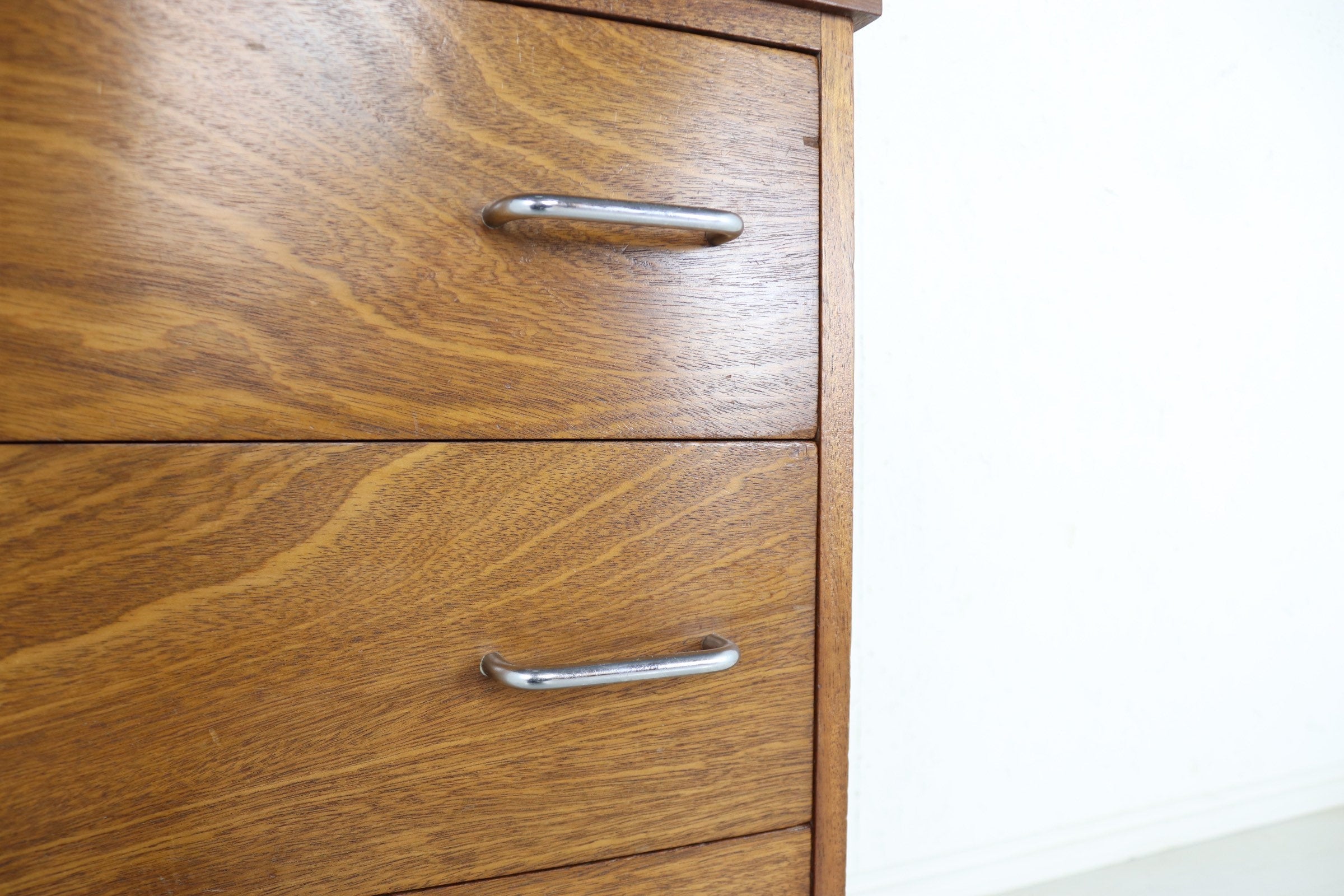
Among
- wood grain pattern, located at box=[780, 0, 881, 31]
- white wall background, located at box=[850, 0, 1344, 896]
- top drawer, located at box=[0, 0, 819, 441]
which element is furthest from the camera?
white wall background, located at box=[850, 0, 1344, 896]

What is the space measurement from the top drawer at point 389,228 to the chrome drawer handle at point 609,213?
0.02m

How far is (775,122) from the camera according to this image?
0.48 metres

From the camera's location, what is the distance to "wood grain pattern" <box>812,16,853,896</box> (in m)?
0.49

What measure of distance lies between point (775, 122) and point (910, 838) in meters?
0.81

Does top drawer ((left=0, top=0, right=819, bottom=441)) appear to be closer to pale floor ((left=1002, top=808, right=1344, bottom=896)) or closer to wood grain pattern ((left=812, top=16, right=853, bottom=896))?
wood grain pattern ((left=812, top=16, right=853, bottom=896))

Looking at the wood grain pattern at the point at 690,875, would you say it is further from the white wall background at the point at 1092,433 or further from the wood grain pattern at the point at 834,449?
the white wall background at the point at 1092,433

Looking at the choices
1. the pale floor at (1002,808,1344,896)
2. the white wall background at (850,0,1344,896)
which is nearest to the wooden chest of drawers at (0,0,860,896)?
the white wall background at (850,0,1344,896)

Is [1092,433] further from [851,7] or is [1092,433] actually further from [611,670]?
[611,670]

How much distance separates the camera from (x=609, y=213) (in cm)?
42

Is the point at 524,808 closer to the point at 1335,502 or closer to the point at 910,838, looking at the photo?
the point at 910,838

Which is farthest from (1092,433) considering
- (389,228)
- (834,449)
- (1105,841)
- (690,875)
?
(389,228)

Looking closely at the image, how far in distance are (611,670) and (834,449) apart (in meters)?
0.17

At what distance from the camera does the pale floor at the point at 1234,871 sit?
1020 millimetres

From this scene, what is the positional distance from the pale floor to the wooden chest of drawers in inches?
28.5
